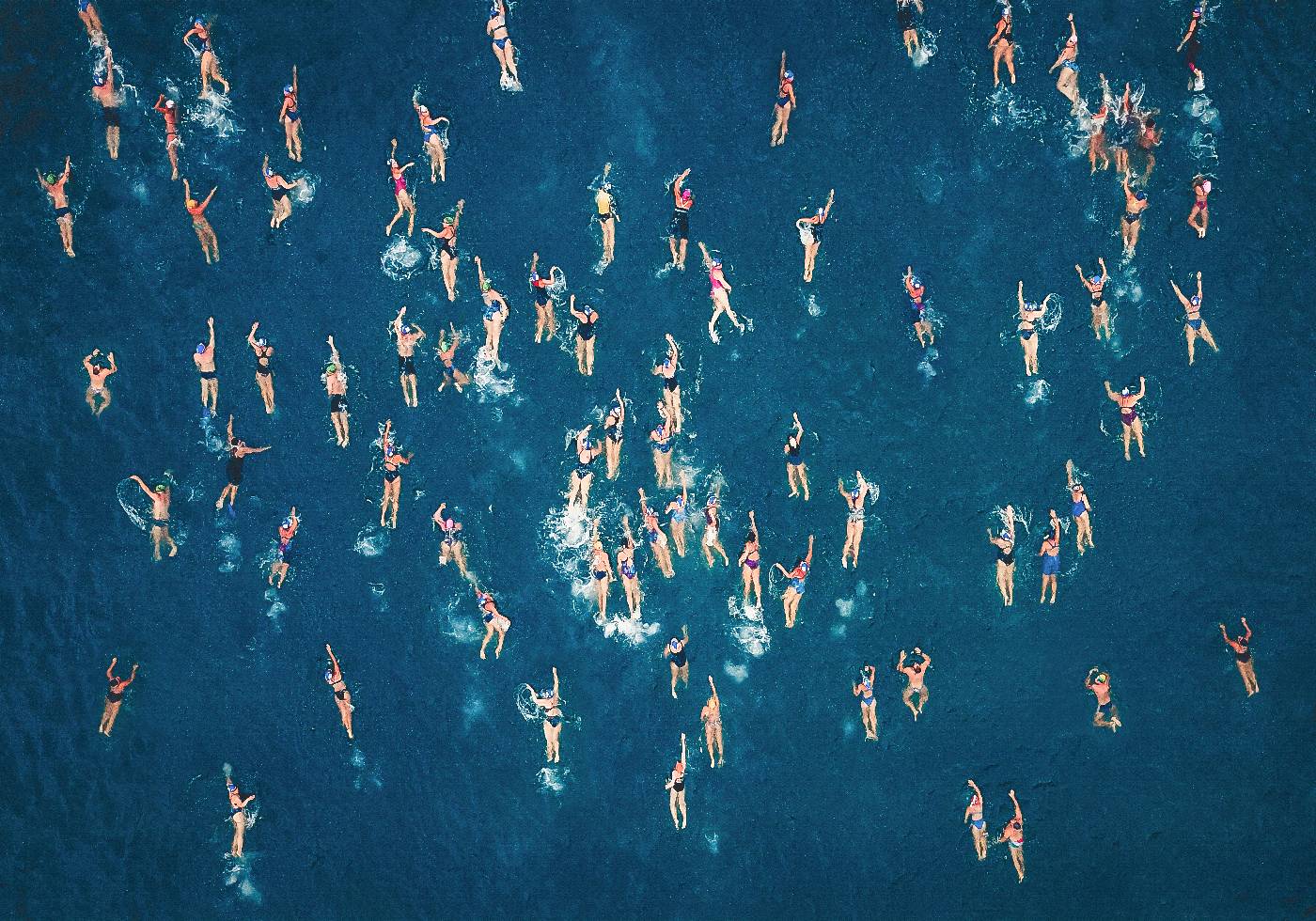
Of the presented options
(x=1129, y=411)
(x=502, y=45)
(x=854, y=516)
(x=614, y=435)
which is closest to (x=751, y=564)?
(x=854, y=516)

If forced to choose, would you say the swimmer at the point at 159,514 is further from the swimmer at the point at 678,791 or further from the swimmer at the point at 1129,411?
the swimmer at the point at 1129,411

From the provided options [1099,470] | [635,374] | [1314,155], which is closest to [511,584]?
[635,374]

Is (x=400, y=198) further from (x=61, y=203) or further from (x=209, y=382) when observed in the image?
(x=61, y=203)

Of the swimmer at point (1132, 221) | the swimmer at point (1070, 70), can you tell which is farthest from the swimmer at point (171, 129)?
the swimmer at point (1132, 221)

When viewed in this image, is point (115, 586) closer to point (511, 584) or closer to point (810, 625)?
point (511, 584)

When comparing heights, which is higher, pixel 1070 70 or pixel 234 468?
pixel 1070 70

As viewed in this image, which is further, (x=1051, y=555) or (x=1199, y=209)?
(x=1199, y=209)
